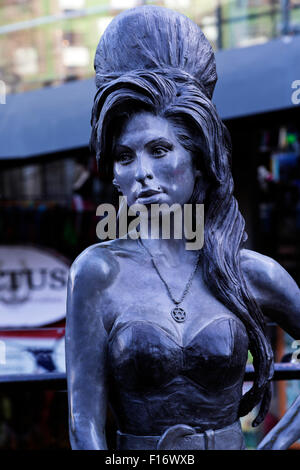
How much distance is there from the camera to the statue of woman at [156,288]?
173 cm

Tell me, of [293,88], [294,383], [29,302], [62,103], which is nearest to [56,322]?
[29,302]

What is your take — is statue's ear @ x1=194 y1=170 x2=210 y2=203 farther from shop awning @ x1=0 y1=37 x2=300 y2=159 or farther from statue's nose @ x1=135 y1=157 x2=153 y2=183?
shop awning @ x1=0 y1=37 x2=300 y2=159

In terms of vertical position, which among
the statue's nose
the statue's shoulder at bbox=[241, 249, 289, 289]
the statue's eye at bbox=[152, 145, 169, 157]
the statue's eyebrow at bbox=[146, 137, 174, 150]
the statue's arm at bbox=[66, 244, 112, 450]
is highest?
the statue's eyebrow at bbox=[146, 137, 174, 150]

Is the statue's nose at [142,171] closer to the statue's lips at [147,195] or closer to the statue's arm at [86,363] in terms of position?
the statue's lips at [147,195]

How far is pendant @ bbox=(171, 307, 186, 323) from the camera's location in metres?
1.78

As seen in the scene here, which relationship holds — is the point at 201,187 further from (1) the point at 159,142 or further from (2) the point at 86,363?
(2) the point at 86,363

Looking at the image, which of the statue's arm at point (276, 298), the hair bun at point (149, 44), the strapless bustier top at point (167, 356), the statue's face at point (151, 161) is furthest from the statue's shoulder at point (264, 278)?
the hair bun at point (149, 44)

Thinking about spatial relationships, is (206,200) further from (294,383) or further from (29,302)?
(294,383)

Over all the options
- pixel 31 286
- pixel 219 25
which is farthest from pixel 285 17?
pixel 31 286

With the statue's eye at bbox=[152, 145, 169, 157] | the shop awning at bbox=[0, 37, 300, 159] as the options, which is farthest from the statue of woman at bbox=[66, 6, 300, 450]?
the shop awning at bbox=[0, 37, 300, 159]

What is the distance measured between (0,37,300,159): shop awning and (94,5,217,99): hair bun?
2.88m

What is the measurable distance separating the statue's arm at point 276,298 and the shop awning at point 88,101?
9.28ft

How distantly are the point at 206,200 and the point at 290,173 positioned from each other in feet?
18.6

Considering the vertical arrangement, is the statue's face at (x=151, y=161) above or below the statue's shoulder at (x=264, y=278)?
above
